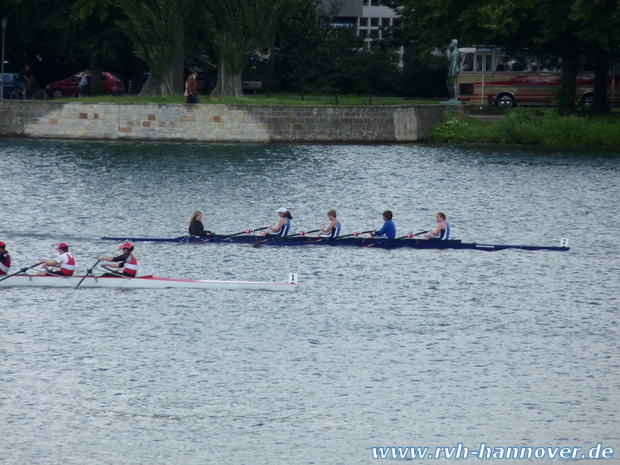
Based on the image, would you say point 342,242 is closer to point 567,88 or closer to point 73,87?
point 567,88

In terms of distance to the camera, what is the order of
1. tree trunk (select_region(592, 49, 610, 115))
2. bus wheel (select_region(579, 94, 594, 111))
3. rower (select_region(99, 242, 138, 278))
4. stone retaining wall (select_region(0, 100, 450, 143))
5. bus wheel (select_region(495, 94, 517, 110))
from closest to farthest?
rower (select_region(99, 242, 138, 278))
stone retaining wall (select_region(0, 100, 450, 143))
tree trunk (select_region(592, 49, 610, 115))
bus wheel (select_region(579, 94, 594, 111))
bus wheel (select_region(495, 94, 517, 110))

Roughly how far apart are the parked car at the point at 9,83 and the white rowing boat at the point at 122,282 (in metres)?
38.3

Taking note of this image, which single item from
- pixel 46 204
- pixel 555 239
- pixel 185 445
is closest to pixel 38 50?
pixel 46 204

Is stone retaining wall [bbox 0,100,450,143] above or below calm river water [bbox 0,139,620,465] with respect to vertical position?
above

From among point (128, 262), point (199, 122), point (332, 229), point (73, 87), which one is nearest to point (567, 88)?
point (199, 122)

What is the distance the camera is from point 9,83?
6312cm

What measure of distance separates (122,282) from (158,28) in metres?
30.6

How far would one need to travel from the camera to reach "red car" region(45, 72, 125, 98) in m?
65.3

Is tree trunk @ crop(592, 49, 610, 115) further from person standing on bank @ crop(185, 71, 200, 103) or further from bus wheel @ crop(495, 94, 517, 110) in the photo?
person standing on bank @ crop(185, 71, 200, 103)

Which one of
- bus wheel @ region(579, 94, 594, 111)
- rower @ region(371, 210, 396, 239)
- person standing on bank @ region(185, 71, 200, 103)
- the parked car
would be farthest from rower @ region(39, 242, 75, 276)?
bus wheel @ region(579, 94, 594, 111)

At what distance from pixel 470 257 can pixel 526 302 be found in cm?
544

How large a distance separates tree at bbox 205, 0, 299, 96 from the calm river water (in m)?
14.0

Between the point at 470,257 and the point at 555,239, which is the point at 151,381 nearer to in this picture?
the point at 470,257

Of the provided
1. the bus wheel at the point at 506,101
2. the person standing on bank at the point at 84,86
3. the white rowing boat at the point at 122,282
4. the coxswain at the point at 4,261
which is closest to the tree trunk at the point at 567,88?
the bus wheel at the point at 506,101
